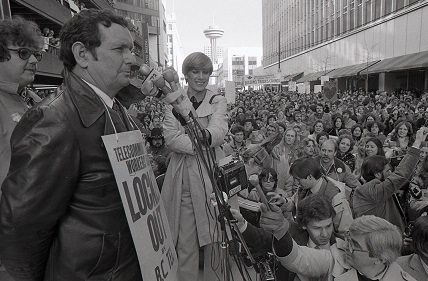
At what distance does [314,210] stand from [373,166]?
1732mm

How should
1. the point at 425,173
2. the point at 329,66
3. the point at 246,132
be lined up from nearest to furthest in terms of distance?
1. the point at 425,173
2. the point at 246,132
3. the point at 329,66

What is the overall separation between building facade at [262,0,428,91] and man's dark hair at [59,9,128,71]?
73.6 ft

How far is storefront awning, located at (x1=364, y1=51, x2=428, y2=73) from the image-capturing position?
21938 millimetres

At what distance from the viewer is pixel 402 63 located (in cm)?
2452

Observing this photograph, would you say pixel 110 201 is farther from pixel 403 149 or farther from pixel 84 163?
pixel 403 149

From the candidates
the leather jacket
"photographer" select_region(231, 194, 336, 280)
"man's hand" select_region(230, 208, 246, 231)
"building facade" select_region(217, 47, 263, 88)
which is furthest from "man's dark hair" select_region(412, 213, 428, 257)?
"building facade" select_region(217, 47, 263, 88)

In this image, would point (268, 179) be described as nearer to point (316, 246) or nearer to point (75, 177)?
point (316, 246)

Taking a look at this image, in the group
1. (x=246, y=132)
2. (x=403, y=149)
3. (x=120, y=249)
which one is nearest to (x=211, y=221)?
(x=120, y=249)

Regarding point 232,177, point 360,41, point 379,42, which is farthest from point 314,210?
point 360,41

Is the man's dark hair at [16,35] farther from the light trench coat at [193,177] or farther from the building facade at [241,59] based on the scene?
the building facade at [241,59]

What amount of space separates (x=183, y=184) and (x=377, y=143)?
3875 millimetres

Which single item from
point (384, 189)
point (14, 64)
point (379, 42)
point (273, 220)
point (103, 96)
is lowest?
point (384, 189)

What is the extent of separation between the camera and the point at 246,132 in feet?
27.0

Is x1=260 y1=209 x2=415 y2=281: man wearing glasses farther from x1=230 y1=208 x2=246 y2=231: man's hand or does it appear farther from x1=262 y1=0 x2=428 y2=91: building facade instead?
x1=262 y1=0 x2=428 y2=91: building facade
